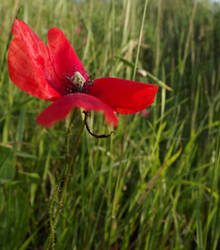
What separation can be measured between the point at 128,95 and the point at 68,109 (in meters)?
0.11

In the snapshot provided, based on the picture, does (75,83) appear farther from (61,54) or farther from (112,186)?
(112,186)

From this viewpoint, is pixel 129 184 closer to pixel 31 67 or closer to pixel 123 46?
pixel 123 46

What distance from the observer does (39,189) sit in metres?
0.90

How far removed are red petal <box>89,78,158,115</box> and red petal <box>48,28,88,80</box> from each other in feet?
0.31

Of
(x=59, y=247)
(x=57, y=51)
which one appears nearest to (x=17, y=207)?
(x=59, y=247)

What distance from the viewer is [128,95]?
384 mm

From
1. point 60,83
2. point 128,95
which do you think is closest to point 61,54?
point 60,83

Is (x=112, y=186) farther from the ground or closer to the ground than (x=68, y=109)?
closer to the ground

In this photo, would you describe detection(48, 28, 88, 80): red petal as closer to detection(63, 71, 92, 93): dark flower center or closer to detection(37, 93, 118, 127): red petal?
detection(63, 71, 92, 93): dark flower center

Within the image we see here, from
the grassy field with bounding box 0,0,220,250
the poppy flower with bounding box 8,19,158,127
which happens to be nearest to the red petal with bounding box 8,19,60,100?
the poppy flower with bounding box 8,19,158,127

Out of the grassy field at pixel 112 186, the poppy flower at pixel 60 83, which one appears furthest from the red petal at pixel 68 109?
the grassy field at pixel 112 186

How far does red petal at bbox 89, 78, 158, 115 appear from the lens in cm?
38

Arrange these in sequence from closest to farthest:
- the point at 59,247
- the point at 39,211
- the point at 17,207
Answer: the point at 59,247 < the point at 17,207 < the point at 39,211

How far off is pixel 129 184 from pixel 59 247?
1.53 ft
